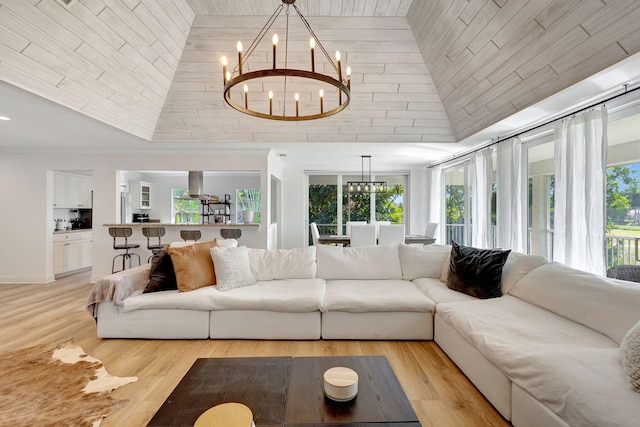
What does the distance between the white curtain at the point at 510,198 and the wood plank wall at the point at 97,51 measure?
437cm

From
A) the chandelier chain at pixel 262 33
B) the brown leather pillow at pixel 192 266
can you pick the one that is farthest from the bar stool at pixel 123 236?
the chandelier chain at pixel 262 33

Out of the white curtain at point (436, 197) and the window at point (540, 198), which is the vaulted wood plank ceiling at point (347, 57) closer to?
the window at point (540, 198)

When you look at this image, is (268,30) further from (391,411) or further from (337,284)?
(391,411)

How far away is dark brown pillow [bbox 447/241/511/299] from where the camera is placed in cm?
283

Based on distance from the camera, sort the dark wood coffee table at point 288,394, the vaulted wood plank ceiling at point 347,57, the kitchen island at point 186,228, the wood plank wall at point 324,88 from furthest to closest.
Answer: the kitchen island at point 186,228
the wood plank wall at point 324,88
the vaulted wood plank ceiling at point 347,57
the dark wood coffee table at point 288,394

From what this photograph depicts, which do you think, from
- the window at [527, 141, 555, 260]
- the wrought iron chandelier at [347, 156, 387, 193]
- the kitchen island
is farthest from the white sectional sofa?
the wrought iron chandelier at [347, 156, 387, 193]

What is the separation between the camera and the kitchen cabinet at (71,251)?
227 inches

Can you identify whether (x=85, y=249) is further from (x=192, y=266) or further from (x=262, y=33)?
(x=262, y=33)

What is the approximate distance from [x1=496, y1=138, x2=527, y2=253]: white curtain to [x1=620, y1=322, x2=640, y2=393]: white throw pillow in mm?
2851

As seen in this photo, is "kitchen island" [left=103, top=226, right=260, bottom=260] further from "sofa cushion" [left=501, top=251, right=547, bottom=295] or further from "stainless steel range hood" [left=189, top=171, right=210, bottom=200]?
"sofa cushion" [left=501, top=251, right=547, bottom=295]

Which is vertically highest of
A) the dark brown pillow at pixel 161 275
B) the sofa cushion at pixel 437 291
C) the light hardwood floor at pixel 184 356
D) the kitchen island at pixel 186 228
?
the kitchen island at pixel 186 228

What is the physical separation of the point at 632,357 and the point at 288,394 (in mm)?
1574

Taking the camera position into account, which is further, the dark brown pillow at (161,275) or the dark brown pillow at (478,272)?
the dark brown pillow at (161,275)

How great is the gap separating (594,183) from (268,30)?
3.71 m
